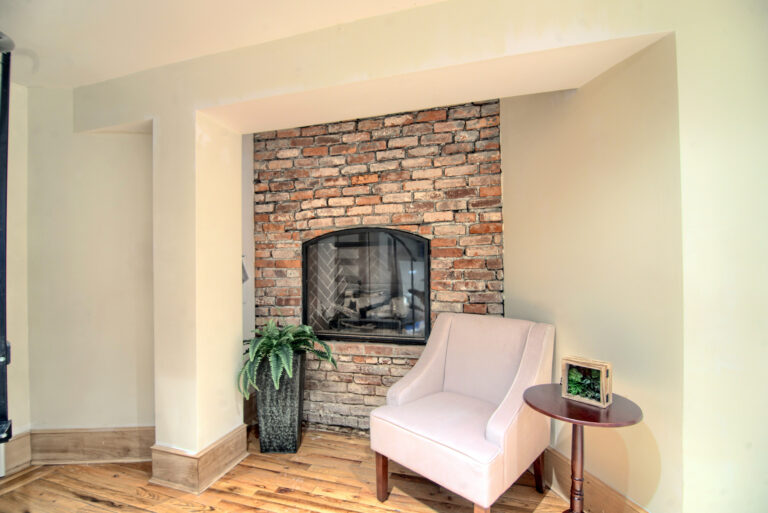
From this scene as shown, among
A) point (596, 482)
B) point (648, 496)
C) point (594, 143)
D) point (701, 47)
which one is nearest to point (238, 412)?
point (596, 482)

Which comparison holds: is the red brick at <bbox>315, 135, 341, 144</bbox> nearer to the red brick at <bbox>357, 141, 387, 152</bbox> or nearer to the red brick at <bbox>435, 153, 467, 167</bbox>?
the red brick at <bbox>357, 141, 387, 152</bbox>

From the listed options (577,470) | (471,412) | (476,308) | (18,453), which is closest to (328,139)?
(476,308)

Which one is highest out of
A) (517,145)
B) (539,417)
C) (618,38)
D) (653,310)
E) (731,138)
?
(618,38)

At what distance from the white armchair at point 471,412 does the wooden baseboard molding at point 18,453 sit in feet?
7.05

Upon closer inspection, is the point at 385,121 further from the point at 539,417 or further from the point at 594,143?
the point at 539,417

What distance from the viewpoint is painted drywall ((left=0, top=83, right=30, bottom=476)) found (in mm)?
2238

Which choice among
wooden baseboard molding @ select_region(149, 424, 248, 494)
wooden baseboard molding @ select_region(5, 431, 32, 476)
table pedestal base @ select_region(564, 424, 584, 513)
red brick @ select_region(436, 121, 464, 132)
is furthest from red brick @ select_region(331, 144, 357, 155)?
wooden baseboard molding @ select_region(5, 431, 32, 476)

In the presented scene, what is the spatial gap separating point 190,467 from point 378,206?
1888 millimetres

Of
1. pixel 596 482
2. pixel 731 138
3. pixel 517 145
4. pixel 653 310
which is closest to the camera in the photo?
pixel 731 138

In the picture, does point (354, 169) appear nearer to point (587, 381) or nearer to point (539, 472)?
point (587, 381)

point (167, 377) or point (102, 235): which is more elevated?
point (102, 235)

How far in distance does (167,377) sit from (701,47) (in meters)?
2.85

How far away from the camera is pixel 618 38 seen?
1394mm

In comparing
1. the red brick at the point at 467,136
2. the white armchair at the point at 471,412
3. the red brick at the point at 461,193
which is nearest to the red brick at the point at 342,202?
the red brick at the point at 461,193
